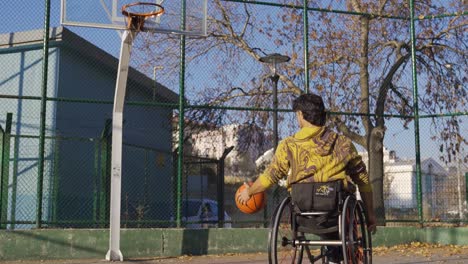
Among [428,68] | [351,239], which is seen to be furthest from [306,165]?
[428,68]

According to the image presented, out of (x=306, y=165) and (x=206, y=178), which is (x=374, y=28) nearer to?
(x=206, y=178)

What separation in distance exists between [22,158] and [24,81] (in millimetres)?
2052

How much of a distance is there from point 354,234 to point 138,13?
4934 millimetres

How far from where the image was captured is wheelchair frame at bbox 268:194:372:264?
14.5 ft

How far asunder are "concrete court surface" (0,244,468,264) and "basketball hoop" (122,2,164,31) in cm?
352

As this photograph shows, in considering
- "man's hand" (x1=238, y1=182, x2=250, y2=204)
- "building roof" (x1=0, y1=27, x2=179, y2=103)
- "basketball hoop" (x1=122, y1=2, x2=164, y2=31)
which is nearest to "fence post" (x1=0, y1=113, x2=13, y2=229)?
"basketball hoop" (x1=122, y1=2, x2=164, y2=31)

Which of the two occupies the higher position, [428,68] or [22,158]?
[428,68]

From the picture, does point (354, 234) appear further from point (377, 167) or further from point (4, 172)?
point (377, 167)

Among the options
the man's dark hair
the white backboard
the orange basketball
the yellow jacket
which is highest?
the white backboard

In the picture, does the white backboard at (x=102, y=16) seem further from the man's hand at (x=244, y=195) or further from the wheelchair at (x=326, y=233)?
the wheelchair at (x=326, y=233)

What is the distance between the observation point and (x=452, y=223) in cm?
Result: 1211

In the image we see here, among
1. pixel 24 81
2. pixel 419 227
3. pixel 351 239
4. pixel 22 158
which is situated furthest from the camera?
pixel 24 81

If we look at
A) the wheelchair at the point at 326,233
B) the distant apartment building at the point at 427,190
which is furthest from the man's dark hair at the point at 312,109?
the distant apartment building at the point at 427,190

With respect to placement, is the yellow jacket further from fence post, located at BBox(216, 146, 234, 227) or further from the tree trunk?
fence post, located at BBox(216, 146, 234, 227)
